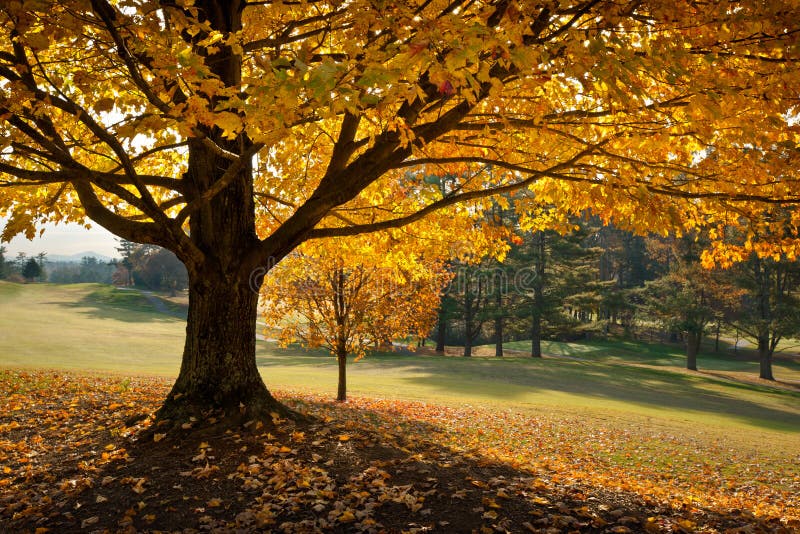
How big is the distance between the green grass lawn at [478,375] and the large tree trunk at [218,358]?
947cm

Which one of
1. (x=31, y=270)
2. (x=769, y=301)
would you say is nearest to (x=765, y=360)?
(x=769, y=301)

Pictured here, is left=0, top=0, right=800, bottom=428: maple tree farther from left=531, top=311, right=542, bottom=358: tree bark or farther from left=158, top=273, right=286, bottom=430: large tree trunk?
left=531, top=311, right=542, bottom=358: tree bark

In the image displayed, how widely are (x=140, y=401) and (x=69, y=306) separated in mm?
41862

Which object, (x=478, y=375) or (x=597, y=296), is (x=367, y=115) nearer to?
(x=478, y=375)

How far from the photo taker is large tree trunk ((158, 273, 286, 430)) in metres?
6.53

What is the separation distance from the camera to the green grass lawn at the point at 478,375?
16.6 m

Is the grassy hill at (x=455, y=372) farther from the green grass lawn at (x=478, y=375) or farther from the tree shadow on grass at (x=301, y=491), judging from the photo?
the tree shadow on grass at (x=301, y=491)

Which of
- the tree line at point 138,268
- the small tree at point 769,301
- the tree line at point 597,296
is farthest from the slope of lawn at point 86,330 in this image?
the small tree at point 769,301

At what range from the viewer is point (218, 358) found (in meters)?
6.63

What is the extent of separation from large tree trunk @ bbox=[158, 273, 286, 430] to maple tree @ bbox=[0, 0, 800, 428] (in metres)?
0.02

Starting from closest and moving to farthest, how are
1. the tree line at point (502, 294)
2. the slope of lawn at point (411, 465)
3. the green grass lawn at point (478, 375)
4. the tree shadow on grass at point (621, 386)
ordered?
the slope of lawn at point (411, 465)
the tree line at point (502, 294)
the green grass lawn at point (478, 375)
the tree shadow on grass at point (621, 386)

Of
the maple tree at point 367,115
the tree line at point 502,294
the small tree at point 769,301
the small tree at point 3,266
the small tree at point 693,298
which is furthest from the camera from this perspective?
the small tree at point 3,266

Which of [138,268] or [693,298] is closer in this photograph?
[693,298]

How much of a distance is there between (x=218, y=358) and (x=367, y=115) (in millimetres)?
3629
